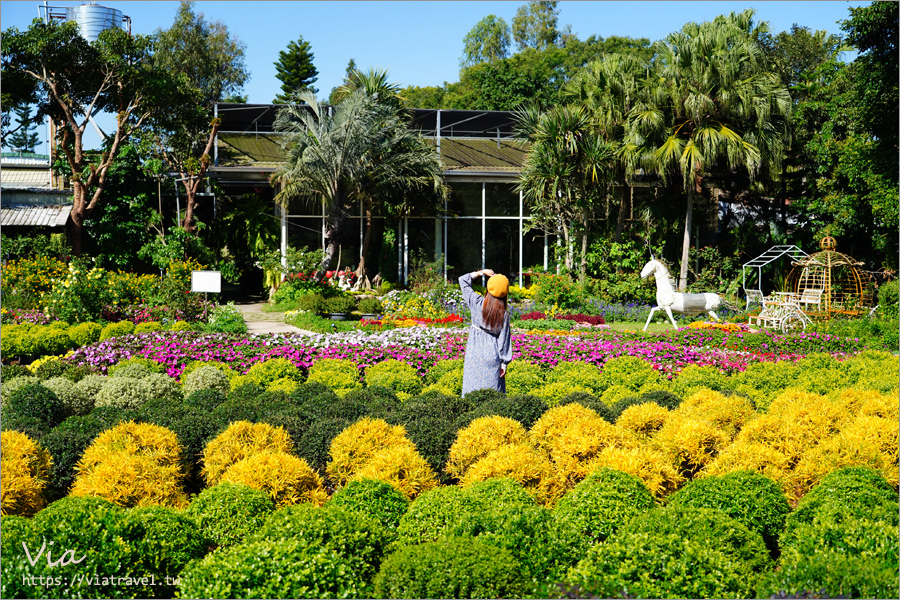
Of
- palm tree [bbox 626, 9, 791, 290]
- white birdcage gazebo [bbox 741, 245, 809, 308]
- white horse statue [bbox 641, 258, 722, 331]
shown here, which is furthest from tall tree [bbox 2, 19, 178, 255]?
white birdcage gazebo [bbox 741, 245, 809, 308]

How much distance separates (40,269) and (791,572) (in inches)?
572

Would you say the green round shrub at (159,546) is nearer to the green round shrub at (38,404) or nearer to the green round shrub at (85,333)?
the green round shrub at (38,404)

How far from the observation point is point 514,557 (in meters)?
3.42

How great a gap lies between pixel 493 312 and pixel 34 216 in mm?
15824

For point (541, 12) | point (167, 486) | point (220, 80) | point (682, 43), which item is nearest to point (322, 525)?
point (167, 486)

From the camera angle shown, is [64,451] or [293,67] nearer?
[64,451]

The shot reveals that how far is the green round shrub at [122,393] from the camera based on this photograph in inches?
250

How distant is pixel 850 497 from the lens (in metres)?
3.87

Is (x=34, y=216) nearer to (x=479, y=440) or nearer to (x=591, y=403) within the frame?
(x=591, y=403)

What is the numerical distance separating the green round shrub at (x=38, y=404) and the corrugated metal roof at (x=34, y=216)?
45.1 feet

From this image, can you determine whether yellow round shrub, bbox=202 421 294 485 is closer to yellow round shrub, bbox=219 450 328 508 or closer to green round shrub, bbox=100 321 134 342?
yellow round shrub, bbox=219 450 328 508

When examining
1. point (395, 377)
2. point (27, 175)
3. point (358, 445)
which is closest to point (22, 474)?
point (358, 445)

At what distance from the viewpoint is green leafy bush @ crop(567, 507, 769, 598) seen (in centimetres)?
310

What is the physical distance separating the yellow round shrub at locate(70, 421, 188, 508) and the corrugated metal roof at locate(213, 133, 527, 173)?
51.5 ft
